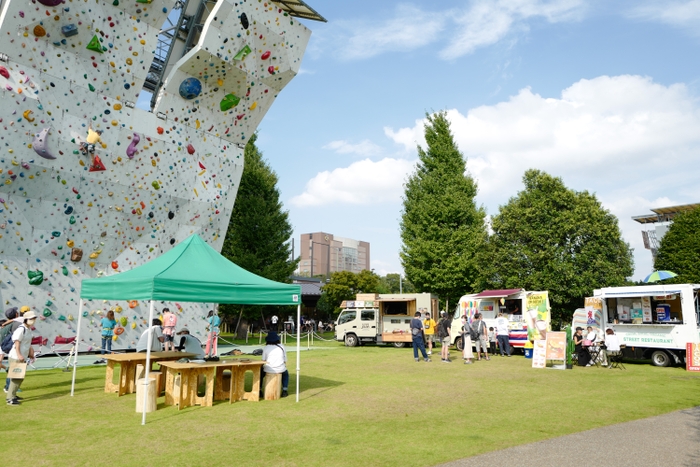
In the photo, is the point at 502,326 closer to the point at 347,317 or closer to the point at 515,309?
the point at 515,309

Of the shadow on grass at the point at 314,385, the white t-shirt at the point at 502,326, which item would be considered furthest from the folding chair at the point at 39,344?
the white t-shirt at the point at 502,326

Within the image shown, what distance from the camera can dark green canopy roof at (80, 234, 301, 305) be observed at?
853 centimetres

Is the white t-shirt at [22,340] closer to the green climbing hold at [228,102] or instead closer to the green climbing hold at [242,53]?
the green climbing hold at [242,53]

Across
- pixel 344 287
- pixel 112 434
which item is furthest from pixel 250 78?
pixel 344 287

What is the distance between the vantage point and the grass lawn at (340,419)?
6090 millimetres

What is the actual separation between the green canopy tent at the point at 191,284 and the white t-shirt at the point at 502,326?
12465 mm

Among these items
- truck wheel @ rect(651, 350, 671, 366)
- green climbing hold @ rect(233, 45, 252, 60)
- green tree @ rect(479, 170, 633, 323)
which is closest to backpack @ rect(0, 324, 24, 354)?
green climbing hold @ rect(233, 45, 252, 60)

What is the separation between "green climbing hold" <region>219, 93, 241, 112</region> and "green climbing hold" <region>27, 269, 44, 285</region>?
9068 mm

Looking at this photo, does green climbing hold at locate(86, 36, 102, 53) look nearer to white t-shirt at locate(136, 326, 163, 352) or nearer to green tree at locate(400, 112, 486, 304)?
white t-shirt at locate(136, 326, 163, 352)

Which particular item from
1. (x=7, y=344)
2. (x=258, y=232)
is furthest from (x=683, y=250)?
(x=7, y=344)

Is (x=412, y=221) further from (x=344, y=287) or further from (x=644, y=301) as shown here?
(x=644, y=301)

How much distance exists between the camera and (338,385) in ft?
38.0

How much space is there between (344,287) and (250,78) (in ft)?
91.6

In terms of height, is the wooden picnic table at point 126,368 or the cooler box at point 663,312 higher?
the cooler box at point 663,312
